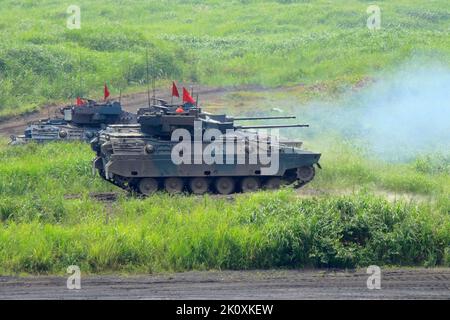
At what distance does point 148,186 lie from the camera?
74.4ft

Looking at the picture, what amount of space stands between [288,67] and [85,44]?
9360 millimetres

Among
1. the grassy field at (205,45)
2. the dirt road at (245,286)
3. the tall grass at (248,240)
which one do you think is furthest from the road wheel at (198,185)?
the grassy field at (205,45)

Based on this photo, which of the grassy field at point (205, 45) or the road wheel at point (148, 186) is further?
the grassy field at point (205, 45)

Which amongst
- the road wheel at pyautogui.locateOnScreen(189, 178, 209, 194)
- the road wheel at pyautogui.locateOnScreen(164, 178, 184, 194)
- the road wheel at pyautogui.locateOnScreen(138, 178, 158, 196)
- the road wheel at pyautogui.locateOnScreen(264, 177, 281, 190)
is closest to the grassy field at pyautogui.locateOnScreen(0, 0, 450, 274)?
the road wheel at pyautogui.locateOnScreen(264, 177, 281, 190)

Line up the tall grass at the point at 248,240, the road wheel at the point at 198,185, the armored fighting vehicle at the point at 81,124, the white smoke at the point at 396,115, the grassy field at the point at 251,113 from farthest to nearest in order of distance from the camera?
the armored fighting vehicle at the point at 81,124, the white smoke at the point at 396,115, the road wheel at the point at 198,185, the grassy field at the point at 251,113, the tall grass at the point at 248,240

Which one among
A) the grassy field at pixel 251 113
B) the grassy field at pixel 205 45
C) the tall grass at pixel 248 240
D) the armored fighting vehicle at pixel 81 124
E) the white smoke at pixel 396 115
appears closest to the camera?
the tall grass at pixel 248 240

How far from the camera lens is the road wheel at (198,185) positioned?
74.8ft

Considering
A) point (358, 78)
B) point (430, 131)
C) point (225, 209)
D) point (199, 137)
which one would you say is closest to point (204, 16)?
point (358, 78)

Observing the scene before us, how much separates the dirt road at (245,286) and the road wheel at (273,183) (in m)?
6.35

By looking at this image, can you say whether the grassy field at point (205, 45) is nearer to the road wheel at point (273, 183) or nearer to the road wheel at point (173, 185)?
the road wheel at point (173, 185)

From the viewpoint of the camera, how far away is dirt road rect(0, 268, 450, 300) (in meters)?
15.0

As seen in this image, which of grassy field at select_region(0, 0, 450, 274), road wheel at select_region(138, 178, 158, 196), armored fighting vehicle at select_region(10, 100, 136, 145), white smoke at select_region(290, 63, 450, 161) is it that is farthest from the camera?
armored fighting vehicle at select_region(10, 100, 136, 145)

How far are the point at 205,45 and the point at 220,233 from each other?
31649mm

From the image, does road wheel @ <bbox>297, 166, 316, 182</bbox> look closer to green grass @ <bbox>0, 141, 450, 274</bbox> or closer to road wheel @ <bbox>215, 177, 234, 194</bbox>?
road wheel @ <bbox>215, 177, 234, 194</bbox>
